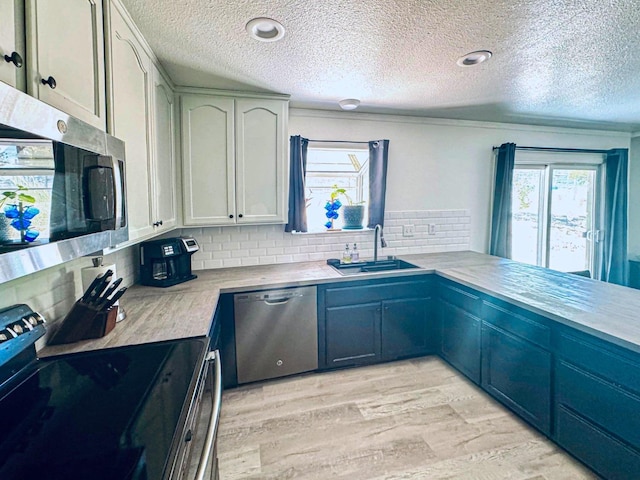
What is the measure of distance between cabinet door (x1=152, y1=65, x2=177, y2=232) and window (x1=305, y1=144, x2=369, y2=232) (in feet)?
4.01

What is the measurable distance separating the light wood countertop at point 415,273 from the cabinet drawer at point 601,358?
105 mm

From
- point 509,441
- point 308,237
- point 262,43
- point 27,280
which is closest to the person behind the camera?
point 27,280

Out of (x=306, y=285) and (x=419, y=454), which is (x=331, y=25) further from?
(x=419, y=454)

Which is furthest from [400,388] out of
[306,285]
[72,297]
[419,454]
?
[72,297]

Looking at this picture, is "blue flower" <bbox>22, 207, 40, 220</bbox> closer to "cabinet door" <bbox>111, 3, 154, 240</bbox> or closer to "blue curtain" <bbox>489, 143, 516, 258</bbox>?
"cabinet door" <bbox>111, 3, 154, 240</bbox>

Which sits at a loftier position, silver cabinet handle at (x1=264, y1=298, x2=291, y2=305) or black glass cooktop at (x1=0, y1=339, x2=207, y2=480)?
black glass cooktop at (x1=0, y1=339, x2=207, y2=480)

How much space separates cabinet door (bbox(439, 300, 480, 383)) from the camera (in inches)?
95.0

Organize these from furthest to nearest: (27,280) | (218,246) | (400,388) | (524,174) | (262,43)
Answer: (524,174) < (218,246) < (400,388) < (262,43) < (27,280)

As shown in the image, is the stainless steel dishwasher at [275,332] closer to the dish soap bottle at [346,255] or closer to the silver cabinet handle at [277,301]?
the silver cabinet handle at [277,301]

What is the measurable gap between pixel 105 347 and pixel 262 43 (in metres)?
1.65

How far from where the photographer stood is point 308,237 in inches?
122

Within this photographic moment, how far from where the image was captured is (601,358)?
1.57 m

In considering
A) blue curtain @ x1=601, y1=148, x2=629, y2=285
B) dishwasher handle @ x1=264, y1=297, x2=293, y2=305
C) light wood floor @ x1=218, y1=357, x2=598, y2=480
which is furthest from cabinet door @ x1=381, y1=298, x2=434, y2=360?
blue curtain @ x1=601, y1=148, x2=629, y2=285

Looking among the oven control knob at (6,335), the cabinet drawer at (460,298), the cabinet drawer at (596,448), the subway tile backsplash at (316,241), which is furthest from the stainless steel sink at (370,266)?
the oven control knob at (6,335)
